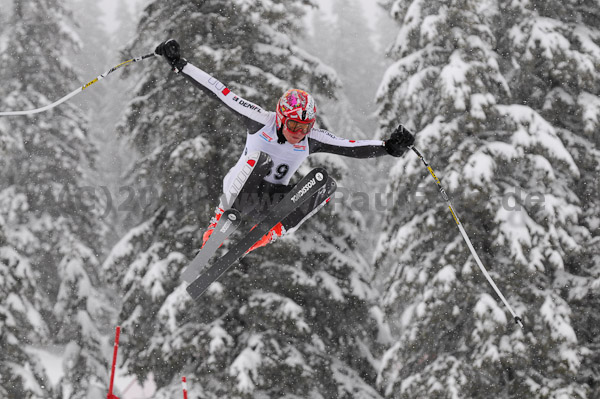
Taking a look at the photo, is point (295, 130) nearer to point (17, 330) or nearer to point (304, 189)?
point (304, 189)

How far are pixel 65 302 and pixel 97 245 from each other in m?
2.45

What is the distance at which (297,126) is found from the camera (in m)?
7.42

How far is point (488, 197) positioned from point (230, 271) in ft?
15.3

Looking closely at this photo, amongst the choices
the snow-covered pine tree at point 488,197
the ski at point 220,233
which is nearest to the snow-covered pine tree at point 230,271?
the snow-covered pine tree at point 488,197

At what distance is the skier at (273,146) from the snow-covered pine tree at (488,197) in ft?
13.1

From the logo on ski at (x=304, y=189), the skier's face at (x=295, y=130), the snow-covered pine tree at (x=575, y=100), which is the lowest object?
the logo on ski at (x=304, y=189)

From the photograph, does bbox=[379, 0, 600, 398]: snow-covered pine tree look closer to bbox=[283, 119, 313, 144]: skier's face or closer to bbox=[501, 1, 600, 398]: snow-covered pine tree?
bbox=[501, 1, 600, 398]: snow-covered pine tree

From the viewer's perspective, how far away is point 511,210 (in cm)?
1168

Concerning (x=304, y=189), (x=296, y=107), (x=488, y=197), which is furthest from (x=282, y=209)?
(x=488, y=197)

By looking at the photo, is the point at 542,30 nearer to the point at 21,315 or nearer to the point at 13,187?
the point at 21,315

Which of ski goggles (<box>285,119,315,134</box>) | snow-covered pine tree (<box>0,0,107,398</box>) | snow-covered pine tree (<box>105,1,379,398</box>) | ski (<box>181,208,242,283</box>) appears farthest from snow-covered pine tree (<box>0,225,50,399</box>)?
ski goggles (<box>285,119,315,134</box>)

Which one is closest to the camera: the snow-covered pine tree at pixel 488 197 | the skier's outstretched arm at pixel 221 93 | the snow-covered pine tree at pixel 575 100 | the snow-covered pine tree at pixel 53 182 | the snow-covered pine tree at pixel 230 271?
the skier's outstretched arm at pixel 221 93

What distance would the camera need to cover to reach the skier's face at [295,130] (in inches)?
292

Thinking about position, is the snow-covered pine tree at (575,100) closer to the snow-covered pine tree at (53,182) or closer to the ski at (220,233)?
the ski at (220,233)
